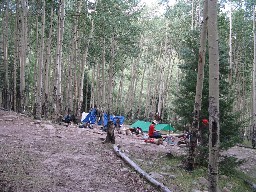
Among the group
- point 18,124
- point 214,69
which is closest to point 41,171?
point 214,69

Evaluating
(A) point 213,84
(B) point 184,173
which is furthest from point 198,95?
(A) point 213,84

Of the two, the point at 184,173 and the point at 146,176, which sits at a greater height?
the point at 146,176

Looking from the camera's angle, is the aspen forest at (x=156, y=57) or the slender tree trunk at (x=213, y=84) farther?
the aspen forest at (x=156, y=57)

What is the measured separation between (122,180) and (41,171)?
1816mm

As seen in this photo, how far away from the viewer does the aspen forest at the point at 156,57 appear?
8.20 meters

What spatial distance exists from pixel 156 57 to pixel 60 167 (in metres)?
29.5

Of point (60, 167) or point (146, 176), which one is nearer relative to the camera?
point (146, 176)

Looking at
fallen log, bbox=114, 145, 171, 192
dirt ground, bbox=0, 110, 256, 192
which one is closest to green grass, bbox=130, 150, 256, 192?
fallen log, bbox=114, 145, 171, 192

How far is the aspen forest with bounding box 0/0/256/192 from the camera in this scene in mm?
8203

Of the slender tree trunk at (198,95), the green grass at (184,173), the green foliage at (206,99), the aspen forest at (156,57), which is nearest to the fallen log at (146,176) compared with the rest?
the aspen forest at (156,57)

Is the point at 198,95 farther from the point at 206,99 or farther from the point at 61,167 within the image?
the point at 61,167

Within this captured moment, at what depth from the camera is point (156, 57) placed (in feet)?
117

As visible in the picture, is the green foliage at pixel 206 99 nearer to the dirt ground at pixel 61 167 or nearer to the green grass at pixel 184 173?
the green grass at pixel 184 173

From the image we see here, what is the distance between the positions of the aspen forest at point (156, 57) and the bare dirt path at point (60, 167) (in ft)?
0.50
